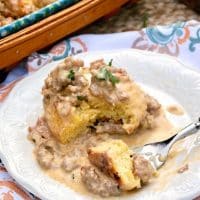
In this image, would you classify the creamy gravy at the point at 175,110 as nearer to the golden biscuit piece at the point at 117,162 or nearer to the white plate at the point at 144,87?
the white plate at the point at 144,87

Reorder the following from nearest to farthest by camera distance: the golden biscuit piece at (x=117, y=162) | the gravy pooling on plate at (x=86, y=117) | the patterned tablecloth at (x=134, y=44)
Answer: the golden biscuit piece at (x=117, y=162) → the gravy pooling on plate at (x=86, y=117) → the patterned tablecloth at (x=134, y=44)

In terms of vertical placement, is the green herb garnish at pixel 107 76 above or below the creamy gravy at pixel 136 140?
above

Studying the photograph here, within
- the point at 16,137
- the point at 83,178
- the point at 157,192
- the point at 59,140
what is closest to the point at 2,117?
the point at 16,137

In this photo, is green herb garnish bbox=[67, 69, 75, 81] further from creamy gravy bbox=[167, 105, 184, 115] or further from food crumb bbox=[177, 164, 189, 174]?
food crumb bbox=[177, 164, 189, 174]

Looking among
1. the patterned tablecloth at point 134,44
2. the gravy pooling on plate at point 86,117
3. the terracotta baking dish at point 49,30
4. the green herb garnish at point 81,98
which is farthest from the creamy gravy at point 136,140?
the terracotta baking dish at point 49,30

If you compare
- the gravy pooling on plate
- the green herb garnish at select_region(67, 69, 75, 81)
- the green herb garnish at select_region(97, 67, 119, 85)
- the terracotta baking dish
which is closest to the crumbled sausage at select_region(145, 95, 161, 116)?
the gravy pooling on plate

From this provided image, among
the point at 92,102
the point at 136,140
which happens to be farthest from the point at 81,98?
the point at 136,140
